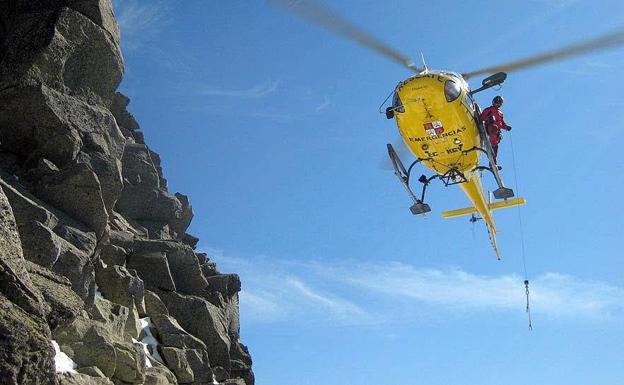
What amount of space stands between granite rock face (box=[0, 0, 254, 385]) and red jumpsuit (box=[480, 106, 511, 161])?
11266 mm

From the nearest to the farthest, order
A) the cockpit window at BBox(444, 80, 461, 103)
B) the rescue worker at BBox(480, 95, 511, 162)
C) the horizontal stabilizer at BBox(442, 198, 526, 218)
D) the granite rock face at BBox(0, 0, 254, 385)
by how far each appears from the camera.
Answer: the granite rock face at BBox(0, 0, 254, 385), the cockpit window at BBox(444, 80, 461, 103), the rescue worker at BBox(480, 95, 511, 162), the horizontal stabilizer at BBox(442, 198, 526, 218)

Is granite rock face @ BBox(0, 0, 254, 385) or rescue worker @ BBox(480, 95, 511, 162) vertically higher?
rescue worker @ BBox(480, 95, 511, 162)

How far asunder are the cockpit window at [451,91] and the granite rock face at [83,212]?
9.76 m

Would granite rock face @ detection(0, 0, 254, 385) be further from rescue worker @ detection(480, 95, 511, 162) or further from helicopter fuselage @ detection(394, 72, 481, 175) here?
rescue worker @ detection(480, 95, 511, 162)

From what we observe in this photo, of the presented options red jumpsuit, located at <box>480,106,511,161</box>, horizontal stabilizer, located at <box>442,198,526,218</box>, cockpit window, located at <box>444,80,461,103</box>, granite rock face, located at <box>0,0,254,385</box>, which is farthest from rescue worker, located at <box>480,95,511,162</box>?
granite rock face, located at <box>0,0,254,385</box>

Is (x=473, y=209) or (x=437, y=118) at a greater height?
(x=473, y=209)

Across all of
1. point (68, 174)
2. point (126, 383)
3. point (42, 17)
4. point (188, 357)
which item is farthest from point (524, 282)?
point (42, 17)

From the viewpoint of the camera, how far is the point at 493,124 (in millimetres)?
20203

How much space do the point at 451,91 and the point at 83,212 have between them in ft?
35.4

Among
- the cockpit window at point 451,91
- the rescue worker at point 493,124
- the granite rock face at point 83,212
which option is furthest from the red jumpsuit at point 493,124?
the granite rock face at point 83,212

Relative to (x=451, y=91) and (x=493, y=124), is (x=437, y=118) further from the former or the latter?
(x=493, y=124)

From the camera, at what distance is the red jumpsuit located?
20.2 m

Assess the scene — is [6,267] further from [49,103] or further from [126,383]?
[49,103]

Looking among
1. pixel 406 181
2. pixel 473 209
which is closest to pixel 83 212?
pixel 406 181
